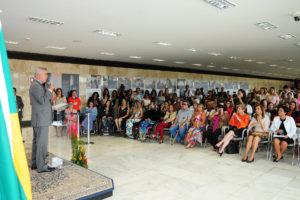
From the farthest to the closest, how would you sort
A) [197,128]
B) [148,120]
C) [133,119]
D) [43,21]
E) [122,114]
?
[122,114], [133,119], [148,120], [197,128], [43,21]

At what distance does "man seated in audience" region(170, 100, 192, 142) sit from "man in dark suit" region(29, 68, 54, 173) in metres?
4.16

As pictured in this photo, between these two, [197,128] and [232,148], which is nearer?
[232,148]

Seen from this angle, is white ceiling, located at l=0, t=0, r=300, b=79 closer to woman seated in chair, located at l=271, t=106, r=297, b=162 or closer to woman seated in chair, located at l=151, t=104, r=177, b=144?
woman seated in chair, located at l=271, t=106, r=297, b=162

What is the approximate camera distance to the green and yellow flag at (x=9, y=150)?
46.1 inches

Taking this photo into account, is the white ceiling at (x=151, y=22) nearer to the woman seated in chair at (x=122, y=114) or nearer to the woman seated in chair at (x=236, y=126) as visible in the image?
the woman seated in chair at (x=236, y=126)

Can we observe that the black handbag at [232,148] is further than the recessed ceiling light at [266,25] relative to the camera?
Yes

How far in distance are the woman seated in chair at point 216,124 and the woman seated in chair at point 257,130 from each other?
81cm

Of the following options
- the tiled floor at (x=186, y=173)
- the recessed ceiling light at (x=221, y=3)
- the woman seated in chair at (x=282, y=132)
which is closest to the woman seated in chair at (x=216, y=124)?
the tiled floor at (x=186, y=173)

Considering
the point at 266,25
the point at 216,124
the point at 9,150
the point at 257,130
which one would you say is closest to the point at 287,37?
the point at 266,25

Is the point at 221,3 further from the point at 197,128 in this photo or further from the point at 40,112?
the point at 197,128

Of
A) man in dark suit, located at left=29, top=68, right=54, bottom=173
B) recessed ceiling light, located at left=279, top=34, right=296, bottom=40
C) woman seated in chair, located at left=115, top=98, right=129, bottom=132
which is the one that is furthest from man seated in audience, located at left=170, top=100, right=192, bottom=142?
man in dark suit, located at left=29, top=68, right=54, bottom=173

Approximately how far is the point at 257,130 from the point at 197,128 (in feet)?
Answer: 5.26

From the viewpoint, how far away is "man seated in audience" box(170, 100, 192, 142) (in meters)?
7.34

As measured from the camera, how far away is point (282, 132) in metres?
5.64
